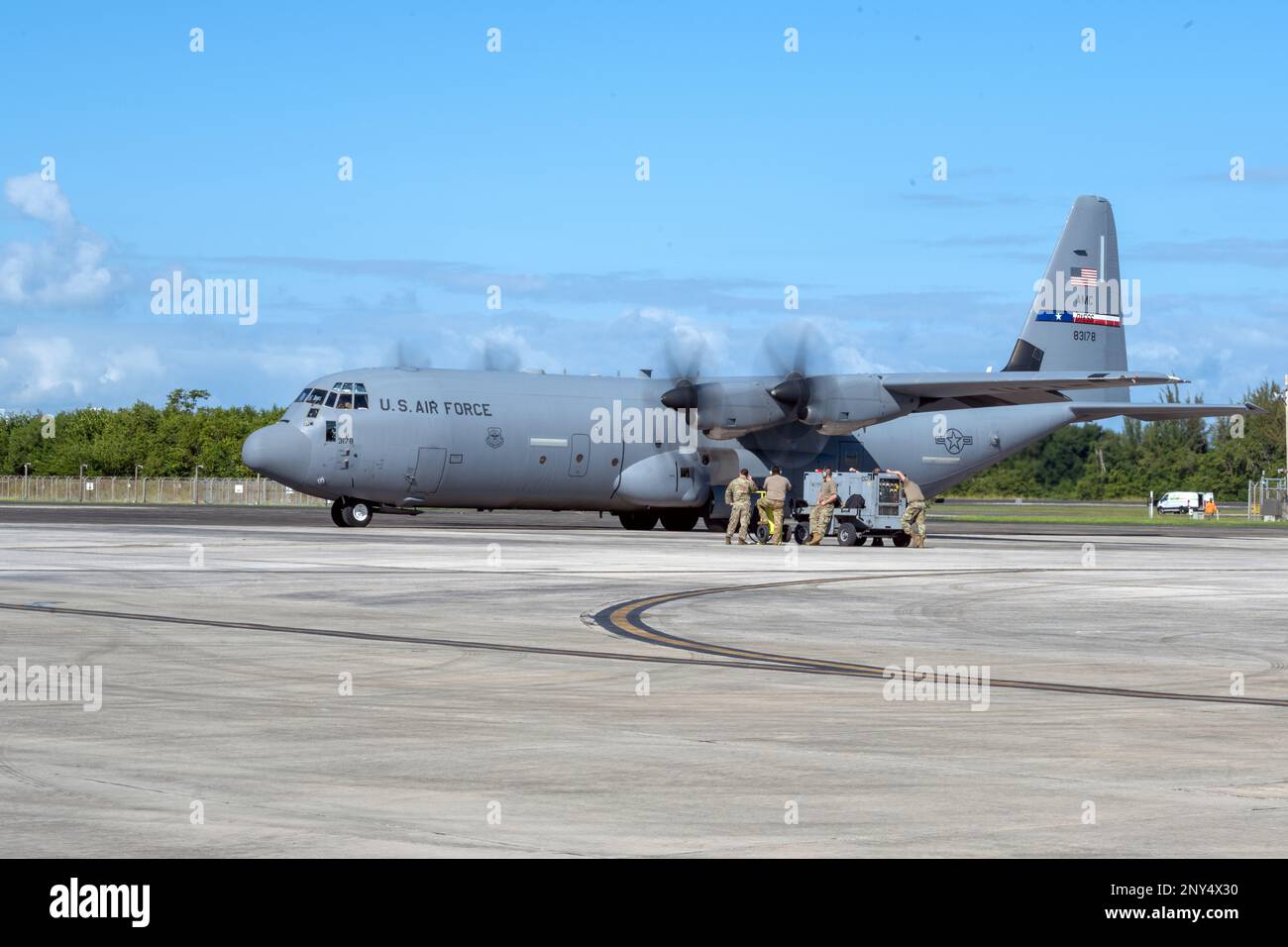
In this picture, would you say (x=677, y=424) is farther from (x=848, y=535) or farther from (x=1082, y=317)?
(x=1082, y=317)

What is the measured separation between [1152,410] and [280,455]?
2584cm

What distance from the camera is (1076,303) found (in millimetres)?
53688

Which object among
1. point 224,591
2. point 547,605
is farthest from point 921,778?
point 224,591

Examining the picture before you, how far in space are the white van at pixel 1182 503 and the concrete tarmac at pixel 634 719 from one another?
3487 inches

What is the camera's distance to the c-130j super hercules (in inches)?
1672

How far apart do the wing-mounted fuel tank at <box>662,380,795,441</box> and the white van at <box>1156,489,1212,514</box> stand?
6811 cm

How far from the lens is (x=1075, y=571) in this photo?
91.8 ft

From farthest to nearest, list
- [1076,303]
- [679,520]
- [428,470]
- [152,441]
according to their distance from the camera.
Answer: [152,441] → [1076,303] → [679,520] → [428,470]

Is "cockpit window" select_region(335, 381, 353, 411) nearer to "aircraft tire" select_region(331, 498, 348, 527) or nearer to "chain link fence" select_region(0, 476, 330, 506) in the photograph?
"aircraft tire" select_region(331, 498, 348, 527)

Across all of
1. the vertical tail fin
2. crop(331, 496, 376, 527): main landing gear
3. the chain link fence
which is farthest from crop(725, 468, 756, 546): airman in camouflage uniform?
the chain link fence

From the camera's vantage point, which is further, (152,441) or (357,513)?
(152,441)

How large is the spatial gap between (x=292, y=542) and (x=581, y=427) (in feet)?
41.2

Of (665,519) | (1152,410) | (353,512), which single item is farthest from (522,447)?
(1152,410)
